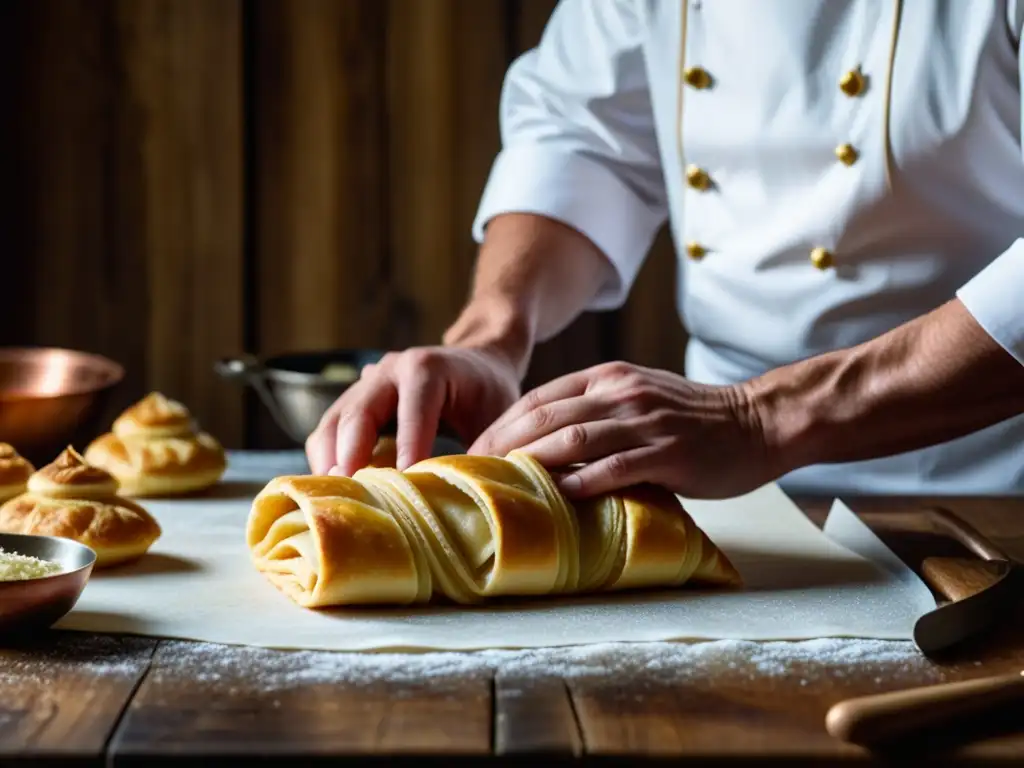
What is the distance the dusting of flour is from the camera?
3.91 feet

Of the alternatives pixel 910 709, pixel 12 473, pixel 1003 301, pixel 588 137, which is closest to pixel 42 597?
pixel 12 473

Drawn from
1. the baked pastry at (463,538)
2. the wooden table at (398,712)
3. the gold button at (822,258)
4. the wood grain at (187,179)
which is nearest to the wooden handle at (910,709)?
the wooden table at (398,712)

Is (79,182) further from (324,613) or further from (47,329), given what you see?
(324,613)

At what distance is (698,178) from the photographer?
208 cm

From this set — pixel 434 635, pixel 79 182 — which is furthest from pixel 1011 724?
pixel 79 182

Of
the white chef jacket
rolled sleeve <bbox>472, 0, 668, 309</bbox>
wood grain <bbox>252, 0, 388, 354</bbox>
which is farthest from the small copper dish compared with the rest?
wood grain <bbox>252, 0, 388, 354</bbox>

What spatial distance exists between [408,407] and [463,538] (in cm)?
34

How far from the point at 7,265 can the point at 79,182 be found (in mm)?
268

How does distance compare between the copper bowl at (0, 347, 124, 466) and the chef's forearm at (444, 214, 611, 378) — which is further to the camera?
the chef's forearm at (444, 214, 611, 378)

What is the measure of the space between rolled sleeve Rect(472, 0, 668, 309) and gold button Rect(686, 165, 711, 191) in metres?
0.22

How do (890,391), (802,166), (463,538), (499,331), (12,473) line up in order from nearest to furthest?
(463,538)
(890,391)
(12,473)
(802,166)
(499,331)

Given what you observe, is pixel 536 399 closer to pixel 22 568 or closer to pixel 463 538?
pixel 463 538

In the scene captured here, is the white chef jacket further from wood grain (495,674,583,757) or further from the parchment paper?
Answer: wood grain (495,674,583,757)

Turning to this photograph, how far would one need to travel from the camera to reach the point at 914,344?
164cm
